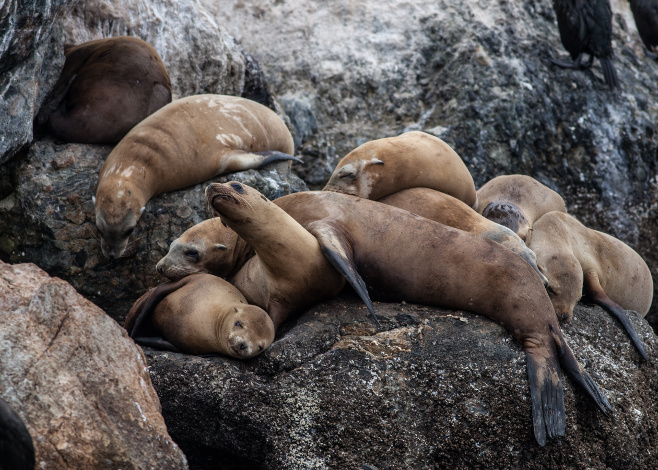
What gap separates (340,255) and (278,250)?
30cm

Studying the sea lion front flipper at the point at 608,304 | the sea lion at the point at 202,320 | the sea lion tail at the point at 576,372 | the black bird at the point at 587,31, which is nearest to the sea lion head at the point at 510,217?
the sea lion front flipper at the point at 608,304

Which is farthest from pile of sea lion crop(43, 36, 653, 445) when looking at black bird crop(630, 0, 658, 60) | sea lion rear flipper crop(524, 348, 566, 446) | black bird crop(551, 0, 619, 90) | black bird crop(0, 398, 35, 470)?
black bird crop(630, 0, 658, 60)

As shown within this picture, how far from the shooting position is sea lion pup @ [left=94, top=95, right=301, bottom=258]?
5.02 m

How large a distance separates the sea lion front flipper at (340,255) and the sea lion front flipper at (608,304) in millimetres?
1712

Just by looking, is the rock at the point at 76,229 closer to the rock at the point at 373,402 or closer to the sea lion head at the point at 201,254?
the sea lion head at the point at 201,254

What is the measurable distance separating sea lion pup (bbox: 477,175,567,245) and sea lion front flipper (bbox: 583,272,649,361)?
502 mm

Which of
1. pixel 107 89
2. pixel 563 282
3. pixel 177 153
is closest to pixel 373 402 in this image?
pixel 563 282

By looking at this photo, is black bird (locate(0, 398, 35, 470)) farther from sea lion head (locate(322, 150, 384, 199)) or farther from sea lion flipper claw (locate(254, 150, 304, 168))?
sea lion flipper claw (locate(254, 150, 304, 168))

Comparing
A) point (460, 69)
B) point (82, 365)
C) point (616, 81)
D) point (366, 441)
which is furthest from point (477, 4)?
point (82, 365)

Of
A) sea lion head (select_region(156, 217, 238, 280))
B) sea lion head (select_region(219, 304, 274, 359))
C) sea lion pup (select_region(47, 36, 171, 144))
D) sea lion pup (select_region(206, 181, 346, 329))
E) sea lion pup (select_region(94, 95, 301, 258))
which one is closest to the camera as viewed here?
sea lion head (select_region(219, 304, 274, 359))

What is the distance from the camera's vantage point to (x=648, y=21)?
29.7 feet

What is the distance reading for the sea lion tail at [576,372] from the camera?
12.2ft

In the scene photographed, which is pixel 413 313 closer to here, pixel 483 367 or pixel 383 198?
pixel 483 367

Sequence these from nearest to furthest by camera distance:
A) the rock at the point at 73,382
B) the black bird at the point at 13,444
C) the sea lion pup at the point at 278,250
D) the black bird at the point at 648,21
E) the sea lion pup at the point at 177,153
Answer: the black bird at the point at 13,444
the rock at the point at 73,382
the sea lion pup at the point at 278,250
the sea lion pup at the point at 177,153
the black bird at the point at 648,21
